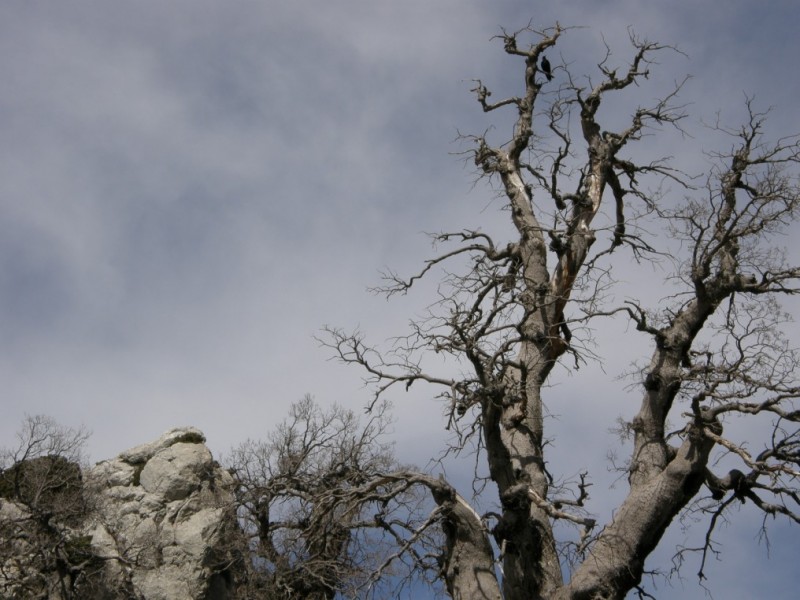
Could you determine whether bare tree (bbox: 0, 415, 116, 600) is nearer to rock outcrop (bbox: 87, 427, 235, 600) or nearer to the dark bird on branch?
rock outcrop (bbox: 87, 427, 235, 600)

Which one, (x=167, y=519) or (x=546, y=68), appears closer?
(x=546, y=68)

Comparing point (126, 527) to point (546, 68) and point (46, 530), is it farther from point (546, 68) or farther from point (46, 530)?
point (546, 68)

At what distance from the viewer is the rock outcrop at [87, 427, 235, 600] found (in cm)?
2220

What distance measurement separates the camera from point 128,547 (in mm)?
22156

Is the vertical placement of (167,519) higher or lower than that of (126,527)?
higher

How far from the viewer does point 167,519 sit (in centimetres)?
2338

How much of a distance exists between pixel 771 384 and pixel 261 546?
13.1 meters

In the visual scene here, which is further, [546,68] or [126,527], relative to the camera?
[126,527]

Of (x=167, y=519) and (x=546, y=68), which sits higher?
(x=546, y=68)

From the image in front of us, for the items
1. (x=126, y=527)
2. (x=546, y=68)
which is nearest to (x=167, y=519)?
(x=126, y=527)

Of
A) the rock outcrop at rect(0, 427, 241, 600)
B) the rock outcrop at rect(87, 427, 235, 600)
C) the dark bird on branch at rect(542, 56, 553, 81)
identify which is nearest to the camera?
→ the dark bird on branch at rect(542, 56, 553, 81)

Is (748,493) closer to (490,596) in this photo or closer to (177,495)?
(490,596)

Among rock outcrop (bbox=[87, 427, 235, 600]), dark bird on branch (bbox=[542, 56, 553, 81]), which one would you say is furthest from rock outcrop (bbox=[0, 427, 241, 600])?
dark bird on branch (bbox=[542, 56, 553, 81])

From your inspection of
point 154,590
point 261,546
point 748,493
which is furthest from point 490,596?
Result: point 154,590
